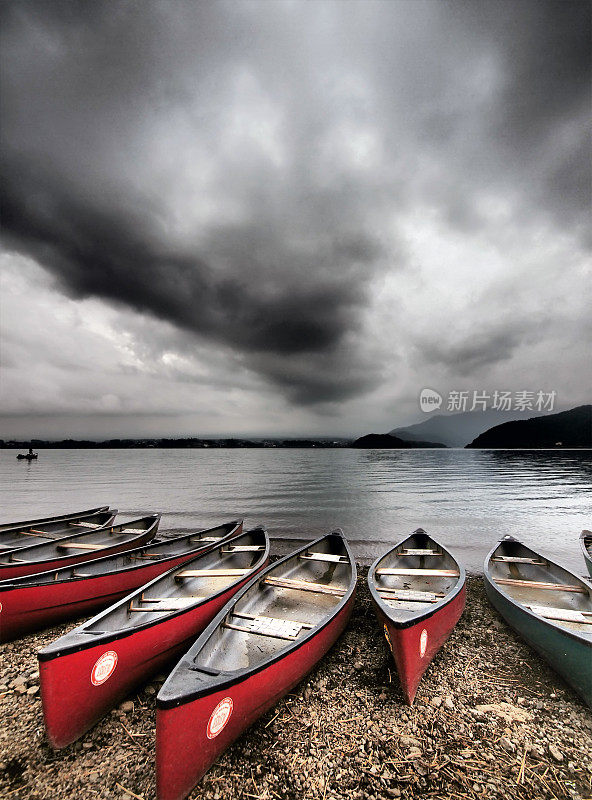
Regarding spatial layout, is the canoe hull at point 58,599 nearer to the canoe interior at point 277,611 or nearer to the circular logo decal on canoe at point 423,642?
the canoe interior at point 277,611

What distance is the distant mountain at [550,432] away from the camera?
169 metres

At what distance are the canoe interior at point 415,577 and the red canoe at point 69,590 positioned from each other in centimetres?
498

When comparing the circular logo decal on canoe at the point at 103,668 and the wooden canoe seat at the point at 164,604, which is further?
the wooden canoe seat at the point at 164,604

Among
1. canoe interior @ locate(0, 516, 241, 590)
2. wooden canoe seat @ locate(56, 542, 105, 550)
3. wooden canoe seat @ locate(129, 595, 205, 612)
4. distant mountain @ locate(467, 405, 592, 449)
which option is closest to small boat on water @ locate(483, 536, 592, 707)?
wooden canoe seat @ locate(129, 595, 205, 612)

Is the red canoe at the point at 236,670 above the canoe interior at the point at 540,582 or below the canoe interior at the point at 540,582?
above

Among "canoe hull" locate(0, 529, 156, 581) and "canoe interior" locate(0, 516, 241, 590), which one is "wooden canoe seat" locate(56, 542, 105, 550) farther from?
"canoe interior" locate(0, 516, 241, 590)

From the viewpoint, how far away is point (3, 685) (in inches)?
230

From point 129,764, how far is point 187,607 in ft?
6.79

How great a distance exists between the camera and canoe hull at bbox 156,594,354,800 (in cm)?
363

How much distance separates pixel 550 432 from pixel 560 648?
213315mm

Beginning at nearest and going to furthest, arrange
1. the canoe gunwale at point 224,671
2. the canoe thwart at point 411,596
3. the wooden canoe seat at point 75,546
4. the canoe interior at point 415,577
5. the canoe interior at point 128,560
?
the canoe gunwale at point 224,671 → the canoe interior at point 415,577 → the canoe thwart at point 411,596 → the canoe interior at point 128,560 → the wooden canoe seat at point 75,546

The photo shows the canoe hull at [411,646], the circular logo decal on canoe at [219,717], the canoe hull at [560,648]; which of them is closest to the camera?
the circular logo decal on canoe at [219,717]

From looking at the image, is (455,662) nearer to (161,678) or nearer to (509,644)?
(509,644)

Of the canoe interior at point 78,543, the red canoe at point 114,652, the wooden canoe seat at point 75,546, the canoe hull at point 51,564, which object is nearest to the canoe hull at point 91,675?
the red canoe at point 114,652
